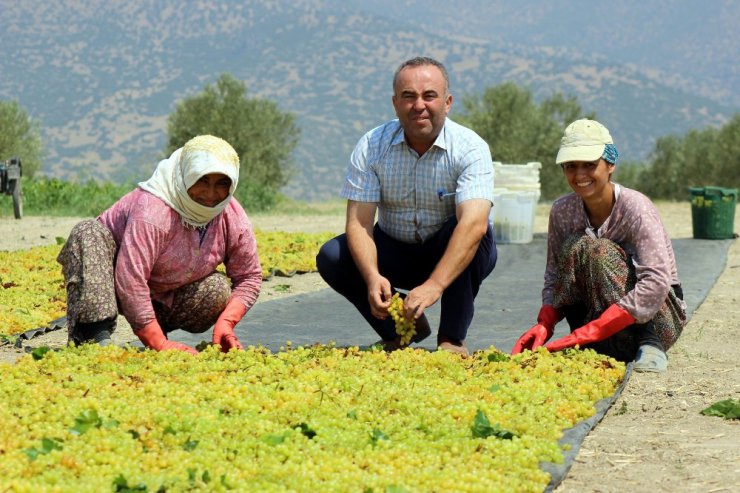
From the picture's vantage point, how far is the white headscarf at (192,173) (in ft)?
16.6

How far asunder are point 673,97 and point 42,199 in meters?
179

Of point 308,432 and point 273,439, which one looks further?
point 308,432

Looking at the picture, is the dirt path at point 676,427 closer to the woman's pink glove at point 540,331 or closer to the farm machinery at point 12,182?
the woman's pink glove at point 540,331

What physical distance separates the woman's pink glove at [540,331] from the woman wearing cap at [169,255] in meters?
1.45

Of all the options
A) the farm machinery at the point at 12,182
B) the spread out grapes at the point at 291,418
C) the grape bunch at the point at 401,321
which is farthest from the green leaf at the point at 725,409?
the farm machinery at the point at 12,182

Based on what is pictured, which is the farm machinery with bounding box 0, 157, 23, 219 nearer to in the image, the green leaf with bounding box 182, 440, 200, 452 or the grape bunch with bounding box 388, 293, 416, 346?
the grape bunch with bounding box 388, 293, 416, 346

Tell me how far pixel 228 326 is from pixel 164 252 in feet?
1.65

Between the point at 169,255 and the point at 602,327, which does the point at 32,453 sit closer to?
the point at 169,255

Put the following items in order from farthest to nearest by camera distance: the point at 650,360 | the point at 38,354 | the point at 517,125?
the point at 517,125 < the point at 650,360 < the point at 38,354

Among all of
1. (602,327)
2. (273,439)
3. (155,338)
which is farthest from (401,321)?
(273,439)

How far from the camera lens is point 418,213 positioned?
18.4 ft

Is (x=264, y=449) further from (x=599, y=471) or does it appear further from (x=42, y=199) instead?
(x=42, y=199)

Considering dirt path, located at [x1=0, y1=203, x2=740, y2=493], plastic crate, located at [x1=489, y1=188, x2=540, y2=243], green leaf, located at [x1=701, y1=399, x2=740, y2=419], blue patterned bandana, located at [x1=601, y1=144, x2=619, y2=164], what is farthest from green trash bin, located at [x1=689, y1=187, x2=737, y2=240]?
green leaf, located at [x1=701, y1=399, x2=740, y2=419]

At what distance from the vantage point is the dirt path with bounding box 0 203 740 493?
3.70 metres
